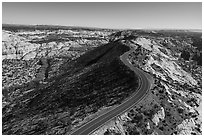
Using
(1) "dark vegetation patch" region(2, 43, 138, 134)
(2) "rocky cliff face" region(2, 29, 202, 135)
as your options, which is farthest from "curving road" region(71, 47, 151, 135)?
(1) "dark vegetation patch" region(2, 43, 138, 134)

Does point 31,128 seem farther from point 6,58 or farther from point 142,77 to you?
point 6,58

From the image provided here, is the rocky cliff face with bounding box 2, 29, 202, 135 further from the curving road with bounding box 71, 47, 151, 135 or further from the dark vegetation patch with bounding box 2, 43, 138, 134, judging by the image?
the curving road with bounding box 71, 47, 151, 135

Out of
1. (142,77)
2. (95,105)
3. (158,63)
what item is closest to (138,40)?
(158,63)

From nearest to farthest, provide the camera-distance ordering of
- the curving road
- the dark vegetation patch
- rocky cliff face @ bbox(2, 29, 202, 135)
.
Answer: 1. the curving road
2. rocky cliff face @ bbox(2, 29, 202, 135)
3. the dark vegetation patch

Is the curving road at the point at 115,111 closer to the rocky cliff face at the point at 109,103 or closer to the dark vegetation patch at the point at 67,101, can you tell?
the rocky cliff face at the point at 109,103

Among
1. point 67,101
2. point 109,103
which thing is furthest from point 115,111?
point 67,101

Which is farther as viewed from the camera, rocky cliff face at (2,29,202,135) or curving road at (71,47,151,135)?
rocky cliff face at (2,29,202,135)

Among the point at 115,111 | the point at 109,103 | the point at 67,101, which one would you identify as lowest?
the point at 67,101

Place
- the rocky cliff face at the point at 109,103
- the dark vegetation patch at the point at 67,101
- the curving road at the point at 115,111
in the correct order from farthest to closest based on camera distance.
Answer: the dark vegetation patch at the point at 67,101, the rocky cliff face at the point at 109,103, the curving road at the point at 115,111

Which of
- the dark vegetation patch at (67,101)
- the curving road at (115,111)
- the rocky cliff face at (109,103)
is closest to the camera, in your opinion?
the curving road at (115,111)

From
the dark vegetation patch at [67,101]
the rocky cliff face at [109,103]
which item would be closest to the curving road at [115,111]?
the rocky cliff face at [109,103]

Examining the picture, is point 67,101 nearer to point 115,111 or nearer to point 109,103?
point 109,103

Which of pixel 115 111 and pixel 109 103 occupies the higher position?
pixel 115 111
